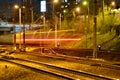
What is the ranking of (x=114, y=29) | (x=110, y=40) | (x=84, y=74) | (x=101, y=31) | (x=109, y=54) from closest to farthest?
(x=84, y=74) → (x=109, y=54) → (x=110, y=40) → (x=114, y=29) → (x=101, y=31)

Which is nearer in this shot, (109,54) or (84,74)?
(84,74)

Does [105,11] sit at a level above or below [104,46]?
above

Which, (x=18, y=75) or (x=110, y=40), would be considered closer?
(x=18, y=75)

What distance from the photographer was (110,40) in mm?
38594

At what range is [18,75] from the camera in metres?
18.8

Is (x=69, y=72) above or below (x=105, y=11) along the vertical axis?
below

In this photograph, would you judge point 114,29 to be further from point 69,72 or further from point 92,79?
point 92,79

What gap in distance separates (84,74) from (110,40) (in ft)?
70.2

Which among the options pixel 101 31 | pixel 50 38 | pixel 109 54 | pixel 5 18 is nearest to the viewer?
pixel 109 54

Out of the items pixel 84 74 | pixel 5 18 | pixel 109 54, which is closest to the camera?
pixel 84 74

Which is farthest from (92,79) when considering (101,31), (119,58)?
(101,31)

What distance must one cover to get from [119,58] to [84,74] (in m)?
9.77

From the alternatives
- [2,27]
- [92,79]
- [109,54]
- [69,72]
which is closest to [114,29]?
[109,54]

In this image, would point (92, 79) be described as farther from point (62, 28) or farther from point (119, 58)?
point (62, 28)
